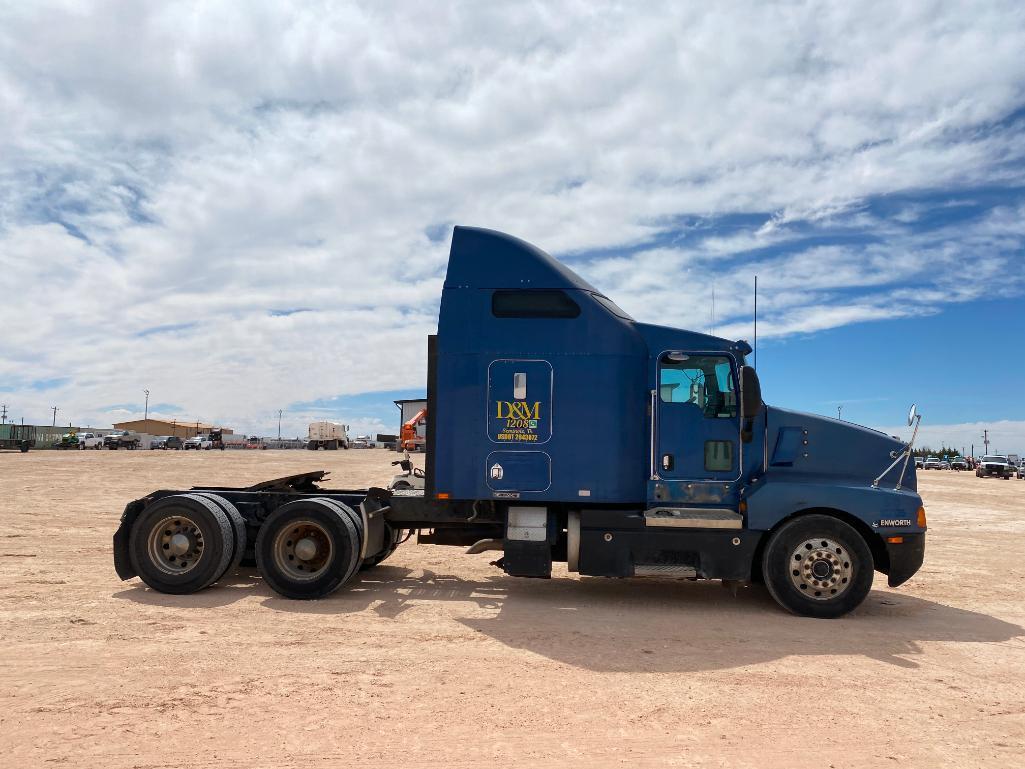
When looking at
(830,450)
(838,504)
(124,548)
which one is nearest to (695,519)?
(838,504)

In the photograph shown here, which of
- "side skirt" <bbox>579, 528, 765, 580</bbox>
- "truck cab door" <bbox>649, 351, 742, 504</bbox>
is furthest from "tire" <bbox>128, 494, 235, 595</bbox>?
"truck cab door" <bbox>649, 351, 742, 504</bbox>

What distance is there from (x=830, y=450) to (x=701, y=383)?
1680 mm

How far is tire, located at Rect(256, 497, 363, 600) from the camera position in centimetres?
809

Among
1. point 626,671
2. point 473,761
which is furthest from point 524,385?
point 473,761

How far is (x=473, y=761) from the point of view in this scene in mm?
4055

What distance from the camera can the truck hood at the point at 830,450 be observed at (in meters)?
8.02

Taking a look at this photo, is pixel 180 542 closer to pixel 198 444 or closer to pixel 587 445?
pixel 587 445

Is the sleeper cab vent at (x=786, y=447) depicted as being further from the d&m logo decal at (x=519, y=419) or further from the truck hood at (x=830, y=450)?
the d&m logo decal at (x=519, y=419)

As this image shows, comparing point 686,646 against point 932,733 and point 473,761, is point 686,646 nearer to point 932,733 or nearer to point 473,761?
point 932,733

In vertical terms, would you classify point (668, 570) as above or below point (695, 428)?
below

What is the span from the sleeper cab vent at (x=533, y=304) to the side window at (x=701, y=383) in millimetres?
1262

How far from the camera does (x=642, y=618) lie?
7520mm

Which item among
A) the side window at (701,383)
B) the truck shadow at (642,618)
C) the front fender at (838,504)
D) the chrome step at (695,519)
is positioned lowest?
the truck shadow at (642,618)

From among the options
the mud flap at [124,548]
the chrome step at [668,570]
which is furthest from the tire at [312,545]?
the chrome step at [668,570]
